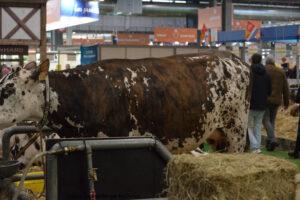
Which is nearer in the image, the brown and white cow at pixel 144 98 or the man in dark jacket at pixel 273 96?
the brown and white cow at pixel 144 98

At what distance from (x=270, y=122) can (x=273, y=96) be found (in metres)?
0.62

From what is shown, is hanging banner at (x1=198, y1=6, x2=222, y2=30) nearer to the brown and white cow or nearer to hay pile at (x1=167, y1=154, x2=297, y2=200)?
the brown and white cow

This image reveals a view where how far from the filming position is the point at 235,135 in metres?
6.64

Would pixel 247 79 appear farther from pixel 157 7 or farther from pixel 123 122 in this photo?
pixel 157 7

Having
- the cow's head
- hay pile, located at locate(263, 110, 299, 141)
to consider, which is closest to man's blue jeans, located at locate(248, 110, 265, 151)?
hay pile, located at locate(263, 110, 299, 141)

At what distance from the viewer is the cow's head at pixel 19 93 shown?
5.14 metres

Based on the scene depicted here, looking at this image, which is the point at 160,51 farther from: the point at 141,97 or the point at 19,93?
the point at 19,93

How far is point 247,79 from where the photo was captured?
6770 millimetres

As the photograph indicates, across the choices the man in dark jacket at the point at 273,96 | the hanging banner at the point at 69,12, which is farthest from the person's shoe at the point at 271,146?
the hanging banner at the point at 69,12

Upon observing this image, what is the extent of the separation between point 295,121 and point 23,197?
433 inches

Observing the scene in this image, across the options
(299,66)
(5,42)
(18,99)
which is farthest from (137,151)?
(299,66)

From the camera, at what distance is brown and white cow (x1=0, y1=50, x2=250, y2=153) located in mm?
5234

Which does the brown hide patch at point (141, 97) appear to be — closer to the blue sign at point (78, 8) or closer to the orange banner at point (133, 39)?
the blue sign at point (78, 8)

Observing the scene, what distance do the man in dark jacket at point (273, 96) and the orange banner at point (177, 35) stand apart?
887 inches
